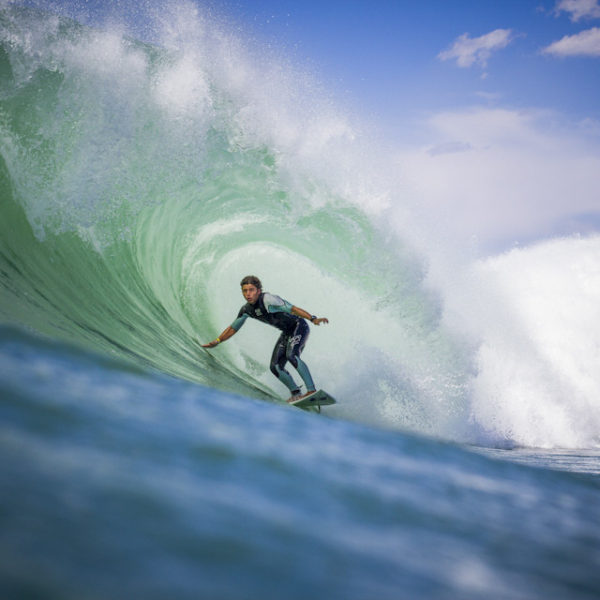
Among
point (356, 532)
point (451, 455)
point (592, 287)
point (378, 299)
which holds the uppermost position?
point (592, 287)

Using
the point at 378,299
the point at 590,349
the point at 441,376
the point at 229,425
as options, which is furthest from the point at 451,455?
the point at 590,349

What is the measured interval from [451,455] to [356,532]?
1.66 m

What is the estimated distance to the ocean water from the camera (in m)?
1.76

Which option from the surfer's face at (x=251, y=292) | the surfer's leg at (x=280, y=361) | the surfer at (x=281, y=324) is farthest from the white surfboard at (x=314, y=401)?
the surfer's face at (x=251, y=292)

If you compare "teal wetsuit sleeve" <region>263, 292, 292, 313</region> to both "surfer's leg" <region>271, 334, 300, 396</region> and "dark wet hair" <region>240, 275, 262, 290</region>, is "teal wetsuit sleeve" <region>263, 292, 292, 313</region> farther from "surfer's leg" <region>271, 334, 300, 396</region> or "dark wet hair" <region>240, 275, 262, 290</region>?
"surfer's leg" <region>271, 334, 300, 396</region>

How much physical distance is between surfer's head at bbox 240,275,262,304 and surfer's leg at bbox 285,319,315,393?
0.61m

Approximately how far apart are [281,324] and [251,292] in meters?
0.54

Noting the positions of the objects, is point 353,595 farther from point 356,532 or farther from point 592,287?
point 592,287

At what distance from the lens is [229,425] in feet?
9.71

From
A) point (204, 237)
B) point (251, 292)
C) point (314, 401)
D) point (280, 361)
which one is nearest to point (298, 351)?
point (280, 361)

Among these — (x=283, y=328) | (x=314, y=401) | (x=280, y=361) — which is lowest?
(x=314, y=401)

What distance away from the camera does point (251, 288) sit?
564 cm

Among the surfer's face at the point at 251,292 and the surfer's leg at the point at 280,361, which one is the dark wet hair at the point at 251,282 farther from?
the surfer's leg at the point at 280,361

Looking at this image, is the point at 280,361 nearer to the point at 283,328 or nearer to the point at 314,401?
the point at 283,328
